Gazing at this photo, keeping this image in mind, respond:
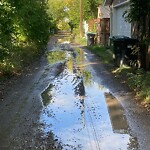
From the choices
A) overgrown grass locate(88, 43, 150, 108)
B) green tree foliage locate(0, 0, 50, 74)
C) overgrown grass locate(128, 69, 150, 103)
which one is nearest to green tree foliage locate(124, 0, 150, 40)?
overgrown grass locate(88, 43, 150, 108)

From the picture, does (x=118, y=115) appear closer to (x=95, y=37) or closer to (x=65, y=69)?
(x=65, y=69)

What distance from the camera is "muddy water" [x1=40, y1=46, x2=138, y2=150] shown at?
6.82 meters

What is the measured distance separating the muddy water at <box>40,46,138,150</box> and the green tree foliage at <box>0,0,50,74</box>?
230 centimetres

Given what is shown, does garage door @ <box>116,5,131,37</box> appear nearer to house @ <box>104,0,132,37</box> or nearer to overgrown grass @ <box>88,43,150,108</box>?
house @ <box>104,0,132,37</box>

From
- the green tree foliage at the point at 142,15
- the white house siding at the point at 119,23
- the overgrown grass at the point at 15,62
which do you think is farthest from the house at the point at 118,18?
the green tree foliage at the point at 142,15

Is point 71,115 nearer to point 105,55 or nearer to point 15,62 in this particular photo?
point 15,62

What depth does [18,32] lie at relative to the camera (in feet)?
67.2

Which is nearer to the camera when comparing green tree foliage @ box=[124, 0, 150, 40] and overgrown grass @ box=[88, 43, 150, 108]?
overgrown grass @ box=[88, 43, 150, 108]

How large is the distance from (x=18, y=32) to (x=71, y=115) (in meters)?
12.6

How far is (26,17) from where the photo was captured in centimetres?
2208

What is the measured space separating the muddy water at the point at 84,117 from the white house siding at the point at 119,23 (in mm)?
10565

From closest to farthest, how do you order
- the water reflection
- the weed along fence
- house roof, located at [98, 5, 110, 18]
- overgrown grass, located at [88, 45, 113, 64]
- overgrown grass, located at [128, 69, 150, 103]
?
the water reflection, overgrown grass, located at [128, 69, 150, 103], the weed along fence, overgrown grass, located at [88, 45, 113, 64], house roof, located at [98, 5, 110, 18]

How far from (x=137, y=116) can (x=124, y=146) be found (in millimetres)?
2144

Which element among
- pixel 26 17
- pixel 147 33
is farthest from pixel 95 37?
pixel 147 33
